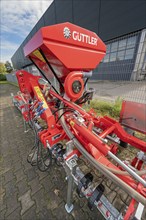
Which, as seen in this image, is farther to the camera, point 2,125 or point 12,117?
point 12,117

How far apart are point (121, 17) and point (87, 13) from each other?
375 cm

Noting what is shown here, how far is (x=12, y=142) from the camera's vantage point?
2.61 metres

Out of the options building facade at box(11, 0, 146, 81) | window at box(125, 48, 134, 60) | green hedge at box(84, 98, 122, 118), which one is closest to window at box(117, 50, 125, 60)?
building facade at box(11, 0, 146, 81)

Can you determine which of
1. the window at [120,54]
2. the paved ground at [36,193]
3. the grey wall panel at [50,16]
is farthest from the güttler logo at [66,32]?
the grey wall panel at [50,16]

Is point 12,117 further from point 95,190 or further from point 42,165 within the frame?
point 95,190

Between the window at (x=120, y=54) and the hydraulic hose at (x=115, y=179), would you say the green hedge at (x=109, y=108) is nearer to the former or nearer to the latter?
the hydraulic hose at (x=115, y=179)

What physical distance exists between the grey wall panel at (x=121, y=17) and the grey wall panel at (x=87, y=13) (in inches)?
22.1

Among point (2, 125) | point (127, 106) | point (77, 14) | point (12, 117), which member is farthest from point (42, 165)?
point (77, 14)

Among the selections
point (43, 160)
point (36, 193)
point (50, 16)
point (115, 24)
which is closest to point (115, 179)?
point (36, 193)

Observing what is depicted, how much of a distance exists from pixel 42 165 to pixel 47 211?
0.66m

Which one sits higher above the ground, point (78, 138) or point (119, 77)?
point (119, 77)

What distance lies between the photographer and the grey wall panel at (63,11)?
11.6 metres

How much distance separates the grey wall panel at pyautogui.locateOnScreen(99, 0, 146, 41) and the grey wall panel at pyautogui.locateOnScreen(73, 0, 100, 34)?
1.84 feet

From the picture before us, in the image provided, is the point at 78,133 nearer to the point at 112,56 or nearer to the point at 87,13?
the point at 112,56
